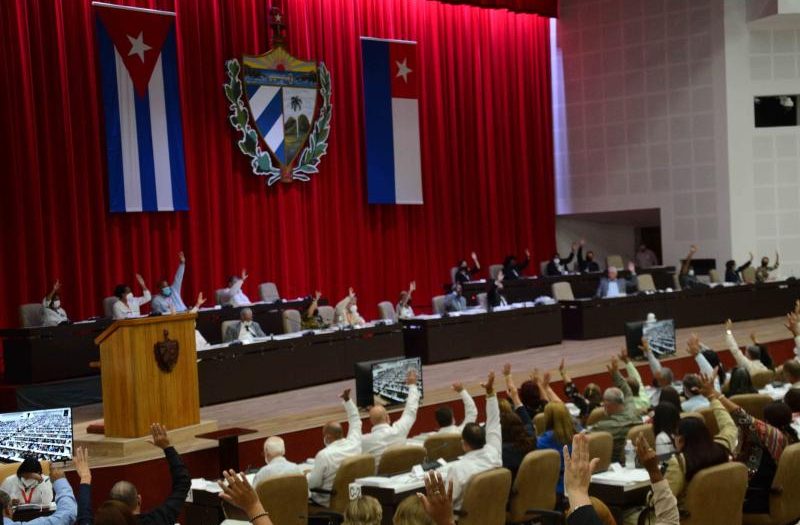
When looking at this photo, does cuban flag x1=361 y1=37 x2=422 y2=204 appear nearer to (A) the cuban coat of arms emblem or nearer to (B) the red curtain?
(B) the red curtain

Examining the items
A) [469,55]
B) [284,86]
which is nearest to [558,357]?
[284,86]

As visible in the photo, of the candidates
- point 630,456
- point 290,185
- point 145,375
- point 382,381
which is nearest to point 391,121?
A: point 290,185

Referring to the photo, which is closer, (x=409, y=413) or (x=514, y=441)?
(x=514, y=441)

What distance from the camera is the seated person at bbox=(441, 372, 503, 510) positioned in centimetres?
634

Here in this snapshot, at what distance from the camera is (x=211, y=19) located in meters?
17.0

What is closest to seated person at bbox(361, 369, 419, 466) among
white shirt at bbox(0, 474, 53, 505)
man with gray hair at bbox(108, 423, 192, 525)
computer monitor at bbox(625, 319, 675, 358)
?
white shirt at bbox(0, 474, 53, 505)

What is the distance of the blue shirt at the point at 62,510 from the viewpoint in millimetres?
4984

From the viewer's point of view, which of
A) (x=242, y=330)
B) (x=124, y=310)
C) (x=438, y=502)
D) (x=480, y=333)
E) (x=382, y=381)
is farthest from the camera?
(x=480, y=333)

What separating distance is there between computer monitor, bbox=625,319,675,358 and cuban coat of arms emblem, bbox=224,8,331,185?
23.8 ft

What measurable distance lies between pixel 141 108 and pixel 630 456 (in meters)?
10.9

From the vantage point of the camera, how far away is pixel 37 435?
7.61 m

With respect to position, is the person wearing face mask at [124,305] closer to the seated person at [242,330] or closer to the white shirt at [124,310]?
the white shirt at [124,310]

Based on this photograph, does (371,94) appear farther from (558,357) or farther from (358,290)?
(558,357)

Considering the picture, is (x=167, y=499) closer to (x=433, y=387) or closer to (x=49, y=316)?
(x=433, y=387)
